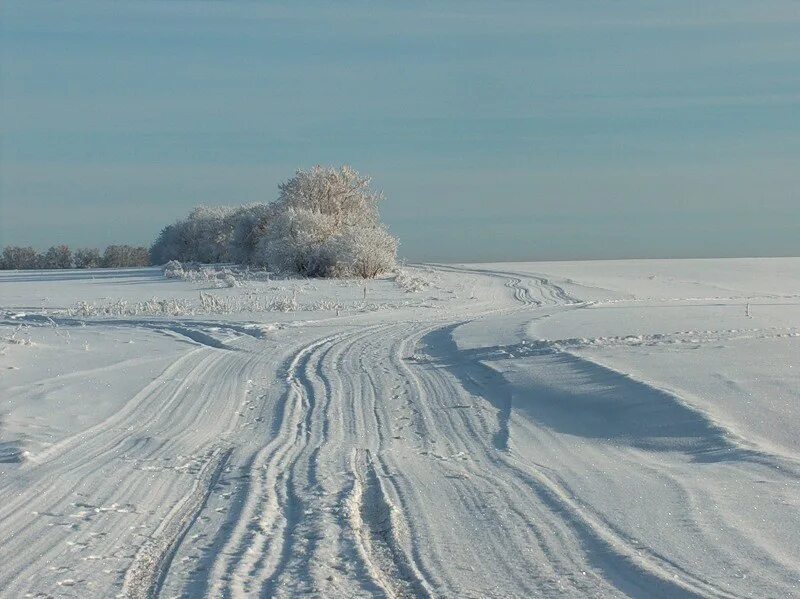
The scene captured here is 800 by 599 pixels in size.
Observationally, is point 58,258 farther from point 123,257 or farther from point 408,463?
point 408,463

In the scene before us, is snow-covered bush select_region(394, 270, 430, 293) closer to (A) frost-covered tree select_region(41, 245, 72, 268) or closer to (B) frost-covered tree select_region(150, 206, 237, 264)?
(B) frost-covered tree select_region(150, 206, 237, 264)

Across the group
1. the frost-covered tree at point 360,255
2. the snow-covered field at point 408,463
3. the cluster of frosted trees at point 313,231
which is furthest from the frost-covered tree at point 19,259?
the snow-covered field at point 408,463

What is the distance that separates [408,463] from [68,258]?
7566 centimetres

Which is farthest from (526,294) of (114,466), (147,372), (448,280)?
(114,466)

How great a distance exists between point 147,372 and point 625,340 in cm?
737

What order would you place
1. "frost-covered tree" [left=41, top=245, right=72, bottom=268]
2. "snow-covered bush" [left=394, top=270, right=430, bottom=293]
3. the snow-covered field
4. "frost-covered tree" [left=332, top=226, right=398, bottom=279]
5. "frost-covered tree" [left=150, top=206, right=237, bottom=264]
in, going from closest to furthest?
the snow-covered field, "snow-covered bush" [left=394, top=270, right=430, bottom=293], "frost-covered tree" [left=332, top=226, right=398, bottom=279], "frost-covered tree" [left=150, top=206, right=237, bottom=264], "frost-covered tree" [left=41, top=245, right=72, bottom=268]

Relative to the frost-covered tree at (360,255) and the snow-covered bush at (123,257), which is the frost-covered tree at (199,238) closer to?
the snow-covered bush at (123,257)

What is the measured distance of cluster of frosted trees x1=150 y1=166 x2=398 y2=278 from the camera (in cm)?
4322

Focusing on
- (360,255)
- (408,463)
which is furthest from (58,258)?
(408,463)

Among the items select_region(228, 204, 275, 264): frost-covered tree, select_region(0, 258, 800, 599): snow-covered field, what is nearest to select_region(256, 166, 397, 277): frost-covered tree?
select_region(228, 204, 275, 264): frost-covered tree

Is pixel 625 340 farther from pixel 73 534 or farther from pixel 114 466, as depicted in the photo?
pixel 73 534

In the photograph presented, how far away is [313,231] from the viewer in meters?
45.3

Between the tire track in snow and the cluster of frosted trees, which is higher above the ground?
the cluster of frosted trees

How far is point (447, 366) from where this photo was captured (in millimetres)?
14500
